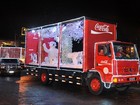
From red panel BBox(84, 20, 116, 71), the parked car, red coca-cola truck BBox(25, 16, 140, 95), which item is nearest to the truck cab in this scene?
red coca-cola truck BBox(25, 16, 140, 95)

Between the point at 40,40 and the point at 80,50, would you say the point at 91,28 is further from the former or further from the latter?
the point at 40,40

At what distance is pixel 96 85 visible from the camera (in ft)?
43.7

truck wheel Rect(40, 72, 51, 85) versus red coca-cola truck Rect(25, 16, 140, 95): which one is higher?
red coca-cola truck Rect(25, 16, 140, 95)

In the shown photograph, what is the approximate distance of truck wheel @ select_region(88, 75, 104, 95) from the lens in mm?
13031

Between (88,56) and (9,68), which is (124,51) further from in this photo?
(9,68)

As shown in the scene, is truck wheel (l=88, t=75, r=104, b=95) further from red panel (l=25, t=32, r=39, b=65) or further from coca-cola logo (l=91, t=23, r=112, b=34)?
red panel (l=25, t=32, r=39, b=65)

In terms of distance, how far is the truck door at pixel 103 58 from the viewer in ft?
42.0

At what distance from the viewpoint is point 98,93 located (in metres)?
13.1

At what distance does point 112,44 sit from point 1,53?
54.1 ft

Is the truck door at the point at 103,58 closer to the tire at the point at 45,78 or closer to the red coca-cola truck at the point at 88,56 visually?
the red coca-cola truck at the point at 88,56

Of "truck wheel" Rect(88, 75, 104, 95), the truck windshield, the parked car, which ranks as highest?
the truck windshield

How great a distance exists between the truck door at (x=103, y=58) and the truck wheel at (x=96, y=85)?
0.50 metres

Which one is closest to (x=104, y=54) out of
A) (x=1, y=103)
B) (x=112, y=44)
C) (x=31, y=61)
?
(x=112, y=44)

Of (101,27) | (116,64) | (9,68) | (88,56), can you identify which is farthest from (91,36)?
(9,68)
